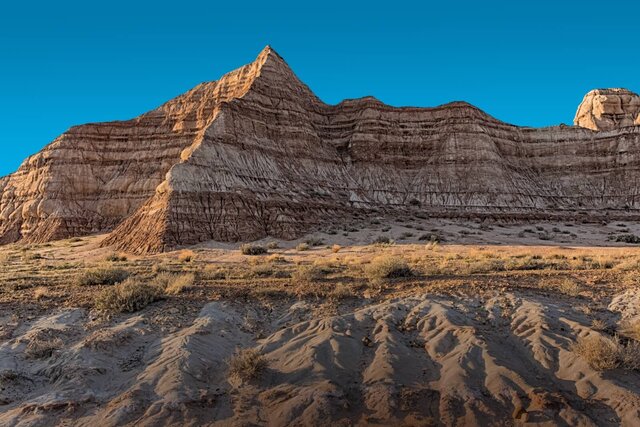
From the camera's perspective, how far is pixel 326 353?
824 centimetres

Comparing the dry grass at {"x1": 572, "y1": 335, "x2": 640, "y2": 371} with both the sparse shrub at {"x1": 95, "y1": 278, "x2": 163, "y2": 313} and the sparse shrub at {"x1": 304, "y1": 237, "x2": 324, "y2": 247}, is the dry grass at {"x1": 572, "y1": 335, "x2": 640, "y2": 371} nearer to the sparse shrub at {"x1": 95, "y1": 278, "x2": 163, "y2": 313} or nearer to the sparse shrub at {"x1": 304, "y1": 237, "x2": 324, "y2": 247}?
the sparse shrub at {"x1": 95, "y1": 278, "x2": 163, "y2": 313}

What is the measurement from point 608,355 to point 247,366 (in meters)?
5.99

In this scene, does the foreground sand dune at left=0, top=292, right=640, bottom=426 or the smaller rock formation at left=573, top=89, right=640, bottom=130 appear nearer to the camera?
the foreground sand dune at left=0, top=292, right=640, bottom=426

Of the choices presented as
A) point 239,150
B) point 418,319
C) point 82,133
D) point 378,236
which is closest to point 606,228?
point 378,236

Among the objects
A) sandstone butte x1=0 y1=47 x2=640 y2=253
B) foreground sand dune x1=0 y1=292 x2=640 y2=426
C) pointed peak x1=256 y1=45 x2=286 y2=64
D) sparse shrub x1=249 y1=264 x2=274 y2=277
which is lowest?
foreground sand dune x1=0 y1=292 x2=640 y2=426

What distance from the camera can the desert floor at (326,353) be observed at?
648cm

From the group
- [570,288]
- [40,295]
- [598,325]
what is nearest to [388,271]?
[570,288]

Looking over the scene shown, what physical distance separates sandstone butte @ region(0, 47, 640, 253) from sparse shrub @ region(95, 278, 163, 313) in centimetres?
3390

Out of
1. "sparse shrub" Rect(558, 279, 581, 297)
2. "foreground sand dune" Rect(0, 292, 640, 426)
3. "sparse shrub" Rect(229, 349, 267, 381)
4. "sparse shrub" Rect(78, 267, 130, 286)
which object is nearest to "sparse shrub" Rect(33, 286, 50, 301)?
"sparse shrub" Rect(78, 267, 130, 286)

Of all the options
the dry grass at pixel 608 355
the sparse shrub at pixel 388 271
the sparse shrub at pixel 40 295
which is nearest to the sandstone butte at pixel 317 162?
the sparse shrub at pixel 388 271

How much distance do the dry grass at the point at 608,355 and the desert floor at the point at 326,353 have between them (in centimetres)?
3

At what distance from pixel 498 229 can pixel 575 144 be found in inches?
1041

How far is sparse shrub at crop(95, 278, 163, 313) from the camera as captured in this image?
10984mm

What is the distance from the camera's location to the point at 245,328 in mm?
9883
